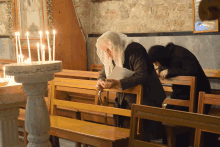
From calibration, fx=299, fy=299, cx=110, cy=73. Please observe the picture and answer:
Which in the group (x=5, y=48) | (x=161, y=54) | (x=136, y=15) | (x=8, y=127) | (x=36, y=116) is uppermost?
(x=136, y=15)

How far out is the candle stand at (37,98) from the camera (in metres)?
2.18

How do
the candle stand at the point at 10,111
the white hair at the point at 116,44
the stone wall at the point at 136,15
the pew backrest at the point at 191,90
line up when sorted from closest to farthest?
the candle stand at the point at 10,111, the white hair at the point at 116,44, the pew backrest at the point at 191,90, the stone wall at the point at 136,15

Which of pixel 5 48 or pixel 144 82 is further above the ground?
pixel 5 48

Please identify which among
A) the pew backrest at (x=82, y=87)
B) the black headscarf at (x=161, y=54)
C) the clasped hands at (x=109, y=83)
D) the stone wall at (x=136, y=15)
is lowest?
the pew backrest at (x=82, y=87)

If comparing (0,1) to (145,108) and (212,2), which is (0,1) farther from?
(145,108)

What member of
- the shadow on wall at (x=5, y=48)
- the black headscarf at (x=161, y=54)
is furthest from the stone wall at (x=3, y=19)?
the black headscarf at (x=161, y=54)

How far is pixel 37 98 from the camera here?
231 centimetres

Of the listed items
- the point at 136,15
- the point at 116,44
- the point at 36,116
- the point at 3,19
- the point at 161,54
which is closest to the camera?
the point at 36,116

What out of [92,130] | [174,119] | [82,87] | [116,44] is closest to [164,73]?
[116,44]

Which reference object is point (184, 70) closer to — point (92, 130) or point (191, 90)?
point (191, 90)

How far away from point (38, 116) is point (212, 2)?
3.77 m

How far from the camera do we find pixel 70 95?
18.3 feet

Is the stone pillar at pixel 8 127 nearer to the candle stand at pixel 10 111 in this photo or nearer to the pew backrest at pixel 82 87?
the candle stand at pixel 10 111

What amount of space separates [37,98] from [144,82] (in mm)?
1214
